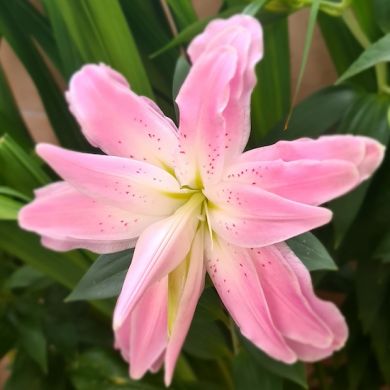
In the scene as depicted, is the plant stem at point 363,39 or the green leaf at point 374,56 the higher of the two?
the green leaf at point 374,56

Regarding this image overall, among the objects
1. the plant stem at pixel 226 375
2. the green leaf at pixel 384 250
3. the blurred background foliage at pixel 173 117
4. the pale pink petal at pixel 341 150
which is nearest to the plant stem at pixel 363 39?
the blurred background foliage at pixel 173 117

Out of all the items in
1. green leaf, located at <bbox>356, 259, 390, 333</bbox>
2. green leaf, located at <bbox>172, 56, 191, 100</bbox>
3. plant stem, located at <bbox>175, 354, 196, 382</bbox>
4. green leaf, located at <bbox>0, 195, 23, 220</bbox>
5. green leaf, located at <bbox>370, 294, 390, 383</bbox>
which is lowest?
green leaf, located at <bbox>370, 294, 390, 383</bbox>

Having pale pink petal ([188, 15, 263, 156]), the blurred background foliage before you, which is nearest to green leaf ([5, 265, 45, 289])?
the blurred background foliage

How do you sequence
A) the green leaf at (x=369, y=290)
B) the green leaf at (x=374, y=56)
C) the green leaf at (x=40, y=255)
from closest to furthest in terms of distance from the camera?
the green leaf at (x=374, y=56)
the green leaf at (x=40, y=255)
the green leaf at (x=369, y=290)

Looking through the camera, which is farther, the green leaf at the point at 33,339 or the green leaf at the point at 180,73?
the green leaf at the point at 33,339

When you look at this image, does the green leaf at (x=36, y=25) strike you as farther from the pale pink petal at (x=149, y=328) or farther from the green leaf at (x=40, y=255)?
the pale pink petal at (x=149, y=328)

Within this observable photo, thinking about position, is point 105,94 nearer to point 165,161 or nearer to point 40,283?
point 165,161

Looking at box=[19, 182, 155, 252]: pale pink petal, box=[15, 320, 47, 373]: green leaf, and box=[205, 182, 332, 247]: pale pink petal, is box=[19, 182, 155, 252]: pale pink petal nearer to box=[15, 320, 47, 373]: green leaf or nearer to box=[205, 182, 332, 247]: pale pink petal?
box=[205, 182, 332, 247]: pale pink petal

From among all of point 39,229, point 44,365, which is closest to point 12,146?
point 39,229
